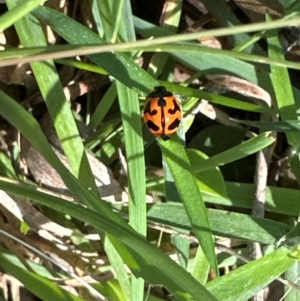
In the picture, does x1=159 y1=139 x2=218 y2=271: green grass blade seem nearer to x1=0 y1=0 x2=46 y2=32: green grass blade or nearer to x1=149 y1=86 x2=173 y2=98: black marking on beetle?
x1=149 y1=86 x2=173 y2=98: black marking on beetle

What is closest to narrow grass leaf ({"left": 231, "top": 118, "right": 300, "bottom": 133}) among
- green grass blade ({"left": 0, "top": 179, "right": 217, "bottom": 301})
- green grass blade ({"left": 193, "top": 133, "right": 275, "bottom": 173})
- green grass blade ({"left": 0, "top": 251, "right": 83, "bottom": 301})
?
green grass blade ({"left": 193, "top": 133, "right": 275, "bottom": 173})

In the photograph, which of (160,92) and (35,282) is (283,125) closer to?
(160,92)

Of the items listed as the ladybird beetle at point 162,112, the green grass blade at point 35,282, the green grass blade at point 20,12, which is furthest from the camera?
the green grass blade at point 35,282

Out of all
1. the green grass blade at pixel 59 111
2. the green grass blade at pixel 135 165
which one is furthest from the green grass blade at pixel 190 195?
the green grass blade at pixel 59 111

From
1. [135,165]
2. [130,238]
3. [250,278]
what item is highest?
[135,165]

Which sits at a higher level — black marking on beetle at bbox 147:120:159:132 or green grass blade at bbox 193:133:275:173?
black marking on beetle at bbox 147:120:159:132

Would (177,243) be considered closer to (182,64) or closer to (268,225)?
(268,225)

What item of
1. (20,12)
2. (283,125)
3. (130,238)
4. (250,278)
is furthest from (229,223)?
(20,12)

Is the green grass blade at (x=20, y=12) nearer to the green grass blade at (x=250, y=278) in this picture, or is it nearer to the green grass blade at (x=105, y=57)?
the green grass blade at (x=105, y=57)

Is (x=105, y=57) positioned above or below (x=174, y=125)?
above
